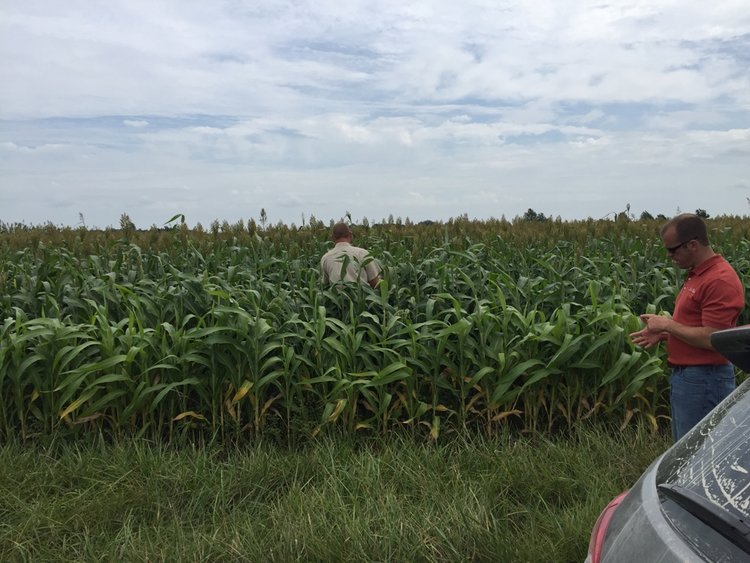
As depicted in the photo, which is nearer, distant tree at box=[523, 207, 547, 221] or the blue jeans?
the blue jeans

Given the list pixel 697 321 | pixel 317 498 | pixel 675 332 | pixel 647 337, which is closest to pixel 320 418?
pixel 317 498

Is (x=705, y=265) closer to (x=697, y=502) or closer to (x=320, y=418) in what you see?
(x=697, y=502)

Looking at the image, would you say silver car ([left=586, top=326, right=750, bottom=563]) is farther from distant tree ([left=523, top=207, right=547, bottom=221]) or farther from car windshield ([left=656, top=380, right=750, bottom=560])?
distant tree ([left=523, top=207, right=547, bottom=221])

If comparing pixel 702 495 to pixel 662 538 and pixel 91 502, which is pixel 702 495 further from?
pixel 91 502

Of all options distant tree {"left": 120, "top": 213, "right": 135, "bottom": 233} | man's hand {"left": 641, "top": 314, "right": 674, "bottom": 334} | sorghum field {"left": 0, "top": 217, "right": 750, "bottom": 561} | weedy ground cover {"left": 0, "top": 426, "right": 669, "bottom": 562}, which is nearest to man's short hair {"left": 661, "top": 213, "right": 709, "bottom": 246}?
man's hand {"left": 641, "top": 314, "right": 674, "bottom": 334}

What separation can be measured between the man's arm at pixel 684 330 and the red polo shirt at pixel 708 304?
57 millimetres

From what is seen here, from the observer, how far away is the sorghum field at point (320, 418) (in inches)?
135

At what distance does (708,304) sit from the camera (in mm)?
3510

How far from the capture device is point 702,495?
145cm

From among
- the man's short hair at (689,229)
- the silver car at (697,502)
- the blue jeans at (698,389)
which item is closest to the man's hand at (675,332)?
the blue jeans at (698,389)

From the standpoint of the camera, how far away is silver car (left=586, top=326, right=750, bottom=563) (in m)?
1.32

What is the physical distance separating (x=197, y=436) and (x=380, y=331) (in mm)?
1631

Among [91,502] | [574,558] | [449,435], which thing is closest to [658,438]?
[449,435]

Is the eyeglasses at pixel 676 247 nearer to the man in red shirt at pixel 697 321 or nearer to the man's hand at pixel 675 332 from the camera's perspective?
the man in red shirt at pixel 697 321
